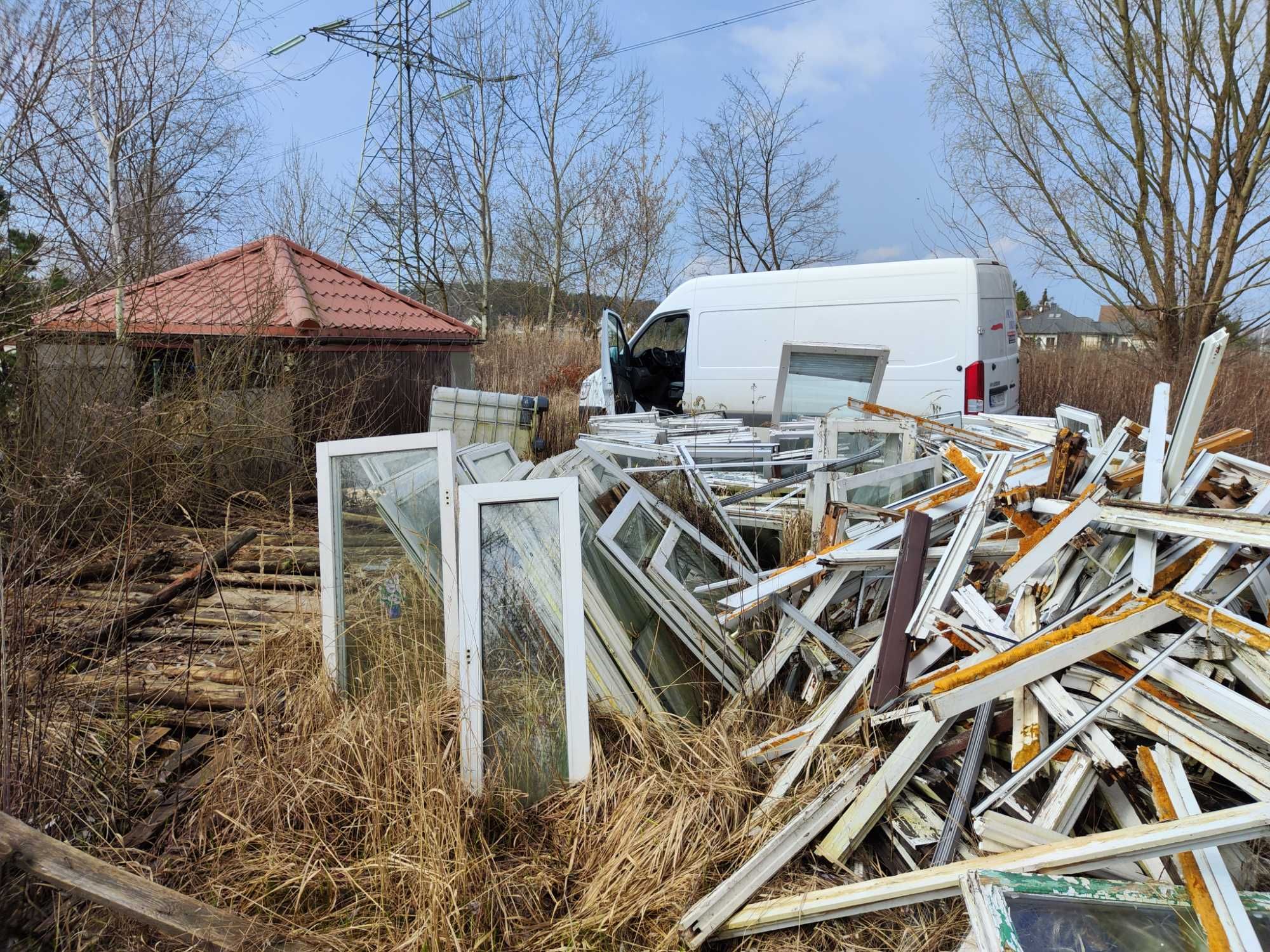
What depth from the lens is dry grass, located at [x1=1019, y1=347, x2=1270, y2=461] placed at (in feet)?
25.5

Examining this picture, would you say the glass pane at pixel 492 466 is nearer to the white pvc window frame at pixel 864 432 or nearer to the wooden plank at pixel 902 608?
the white pvc window frame at pixel 864 432

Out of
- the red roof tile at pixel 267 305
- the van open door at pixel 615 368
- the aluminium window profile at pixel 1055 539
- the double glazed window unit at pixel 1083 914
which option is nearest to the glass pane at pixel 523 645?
the double glazed window unit at pixel 1083 914

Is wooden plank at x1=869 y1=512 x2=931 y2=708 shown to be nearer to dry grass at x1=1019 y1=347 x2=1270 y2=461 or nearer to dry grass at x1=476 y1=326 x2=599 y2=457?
dry grass at x1=1019 y1=347 x2=1270 y2=461

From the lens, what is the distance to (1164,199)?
10.7 meters

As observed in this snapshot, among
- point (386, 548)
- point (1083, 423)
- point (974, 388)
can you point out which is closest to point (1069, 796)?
point (386, 548)

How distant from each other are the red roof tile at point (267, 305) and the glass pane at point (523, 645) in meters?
4.12

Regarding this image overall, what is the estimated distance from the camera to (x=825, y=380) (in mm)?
6844

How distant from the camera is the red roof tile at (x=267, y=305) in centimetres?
662

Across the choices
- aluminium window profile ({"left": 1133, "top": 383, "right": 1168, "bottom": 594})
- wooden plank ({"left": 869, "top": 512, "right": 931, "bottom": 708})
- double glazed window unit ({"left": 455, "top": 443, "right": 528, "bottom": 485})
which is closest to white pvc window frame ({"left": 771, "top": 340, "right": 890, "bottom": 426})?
double glazed window unit ({"left": 455, "top": 443, "right": 528, "bottom": 485})

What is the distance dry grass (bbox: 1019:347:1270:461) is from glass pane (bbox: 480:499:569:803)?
715cm

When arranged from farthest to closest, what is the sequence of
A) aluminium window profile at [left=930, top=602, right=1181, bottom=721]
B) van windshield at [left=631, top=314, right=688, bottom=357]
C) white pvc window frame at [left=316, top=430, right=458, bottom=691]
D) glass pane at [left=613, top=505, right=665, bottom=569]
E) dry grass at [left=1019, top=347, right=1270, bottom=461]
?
van windshield at [left=631, top=314, right=688, bottom=357] → dry grass at [left=1019, top=347, right=1270, bottom=461] → glass pane at [left=613, top=505, right=665, bottom=569] → white pvc window frame at [left=316, top=430, right=458, bottom=691] → aluminium window profile at [left=930, top=602, right=1181, bottom=721]

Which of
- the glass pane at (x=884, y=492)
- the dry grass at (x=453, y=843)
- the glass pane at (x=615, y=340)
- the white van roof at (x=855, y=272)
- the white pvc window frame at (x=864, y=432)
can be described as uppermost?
the white van roof at (x=855, y=272)

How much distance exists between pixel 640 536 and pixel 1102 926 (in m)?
2.30

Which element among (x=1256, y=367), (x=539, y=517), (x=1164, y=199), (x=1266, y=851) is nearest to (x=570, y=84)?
(x=1164, y=199)
